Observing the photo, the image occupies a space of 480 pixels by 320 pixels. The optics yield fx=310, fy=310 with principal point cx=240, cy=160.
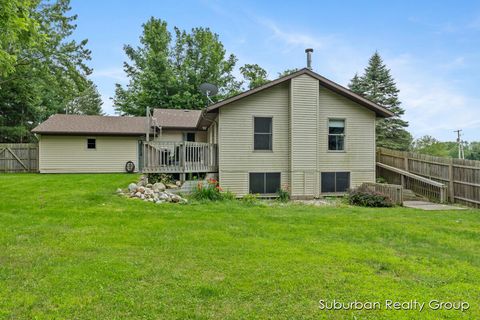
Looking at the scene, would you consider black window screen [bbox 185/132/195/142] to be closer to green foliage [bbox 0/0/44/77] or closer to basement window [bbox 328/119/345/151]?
basement window [bbox 328/119/345/151]

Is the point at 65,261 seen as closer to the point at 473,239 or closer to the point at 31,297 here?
the point at 31,297

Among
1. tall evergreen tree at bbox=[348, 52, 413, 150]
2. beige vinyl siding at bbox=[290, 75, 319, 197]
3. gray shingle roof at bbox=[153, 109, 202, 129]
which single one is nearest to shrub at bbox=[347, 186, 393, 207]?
beige vinyl siding at bbox=[290, 75, 319, 197]

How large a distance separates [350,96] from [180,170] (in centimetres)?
731

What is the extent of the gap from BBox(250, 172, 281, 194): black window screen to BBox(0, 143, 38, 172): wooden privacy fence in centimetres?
1533

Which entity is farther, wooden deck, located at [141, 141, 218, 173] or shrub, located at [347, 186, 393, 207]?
wooden deck, located at [141, 141, 218, 173]

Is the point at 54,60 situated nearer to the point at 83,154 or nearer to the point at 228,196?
the point at 83,154

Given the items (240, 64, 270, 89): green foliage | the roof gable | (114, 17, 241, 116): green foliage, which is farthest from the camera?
(240, 64, 270, 89): green foliage

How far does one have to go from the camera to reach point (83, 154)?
62.0 feet

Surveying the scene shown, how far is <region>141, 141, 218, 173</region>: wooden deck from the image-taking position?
11344mm

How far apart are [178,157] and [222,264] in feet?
26.5

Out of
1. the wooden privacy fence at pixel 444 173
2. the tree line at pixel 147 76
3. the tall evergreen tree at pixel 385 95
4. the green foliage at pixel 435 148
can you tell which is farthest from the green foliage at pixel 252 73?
the green foliage at pixel 435 148

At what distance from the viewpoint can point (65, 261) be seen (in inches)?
167

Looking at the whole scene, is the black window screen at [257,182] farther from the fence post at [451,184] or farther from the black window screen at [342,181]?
the fence post at [451,184]

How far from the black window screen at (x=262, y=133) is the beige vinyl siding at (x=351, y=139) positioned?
2.07 metres
